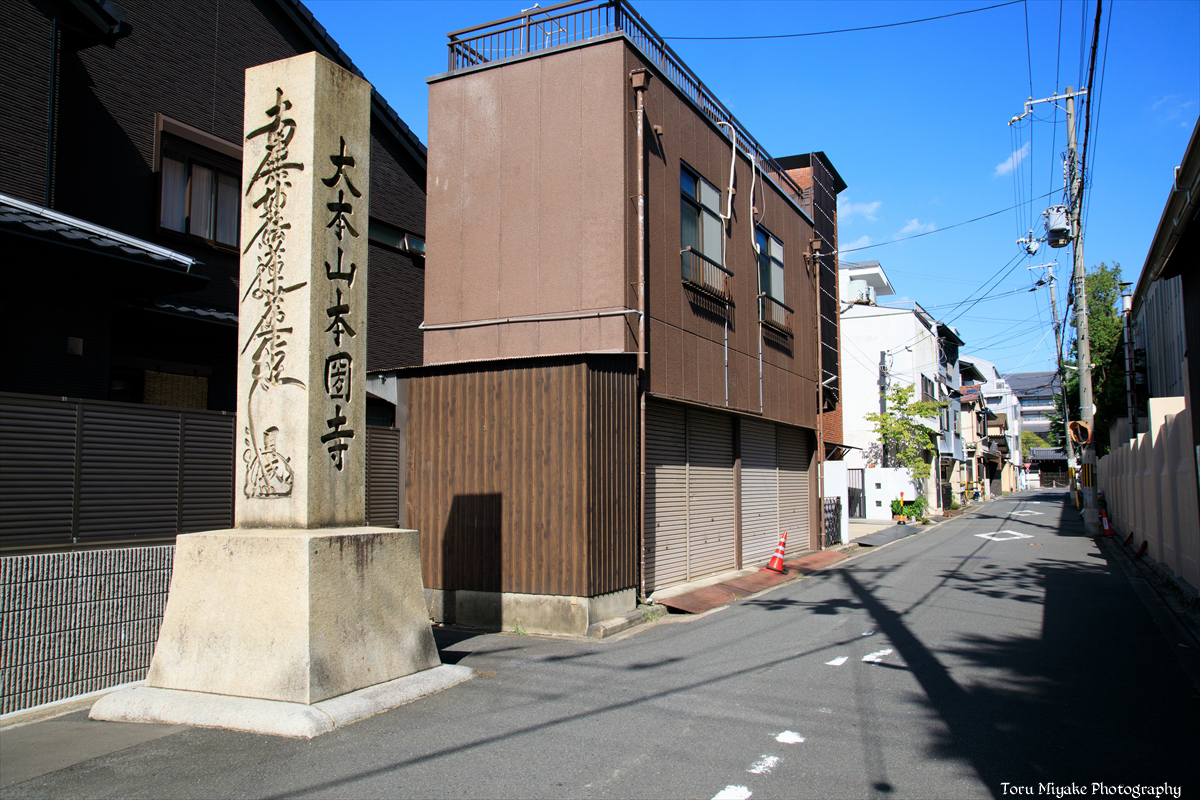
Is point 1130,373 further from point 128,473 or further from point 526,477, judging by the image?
point 128,473

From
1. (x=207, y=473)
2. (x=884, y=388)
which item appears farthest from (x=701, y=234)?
(x=884, y=388)

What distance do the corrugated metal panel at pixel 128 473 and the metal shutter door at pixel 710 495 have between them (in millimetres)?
9034

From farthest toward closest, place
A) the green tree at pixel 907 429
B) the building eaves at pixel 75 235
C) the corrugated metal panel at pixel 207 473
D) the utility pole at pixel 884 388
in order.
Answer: the utility pole at pixel 884 388 → the green tree at pixel 907 429 → the corrugated metal panel at pixel 207 473 → the building eaves at pixel 75 235

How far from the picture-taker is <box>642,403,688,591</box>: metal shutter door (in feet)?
42.6

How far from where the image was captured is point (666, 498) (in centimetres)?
1369

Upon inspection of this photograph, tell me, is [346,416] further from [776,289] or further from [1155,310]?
[1155,310]

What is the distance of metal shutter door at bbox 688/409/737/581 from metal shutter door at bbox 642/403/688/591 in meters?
0.33

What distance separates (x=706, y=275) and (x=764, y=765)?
10.7 m

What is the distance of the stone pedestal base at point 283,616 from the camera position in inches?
253

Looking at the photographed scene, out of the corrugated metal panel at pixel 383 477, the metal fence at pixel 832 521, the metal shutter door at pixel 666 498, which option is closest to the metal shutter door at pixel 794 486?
the metal fence at pixel 832 521

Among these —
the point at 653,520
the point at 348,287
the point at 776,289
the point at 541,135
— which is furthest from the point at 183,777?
the point at 776,289

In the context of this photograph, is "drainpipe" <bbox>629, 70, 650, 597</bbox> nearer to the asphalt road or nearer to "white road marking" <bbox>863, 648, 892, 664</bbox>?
the asphalt road

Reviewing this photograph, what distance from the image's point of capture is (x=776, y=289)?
19438mm

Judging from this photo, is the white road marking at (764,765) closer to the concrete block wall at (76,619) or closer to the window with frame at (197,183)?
the concrete block wall at (76,619)
